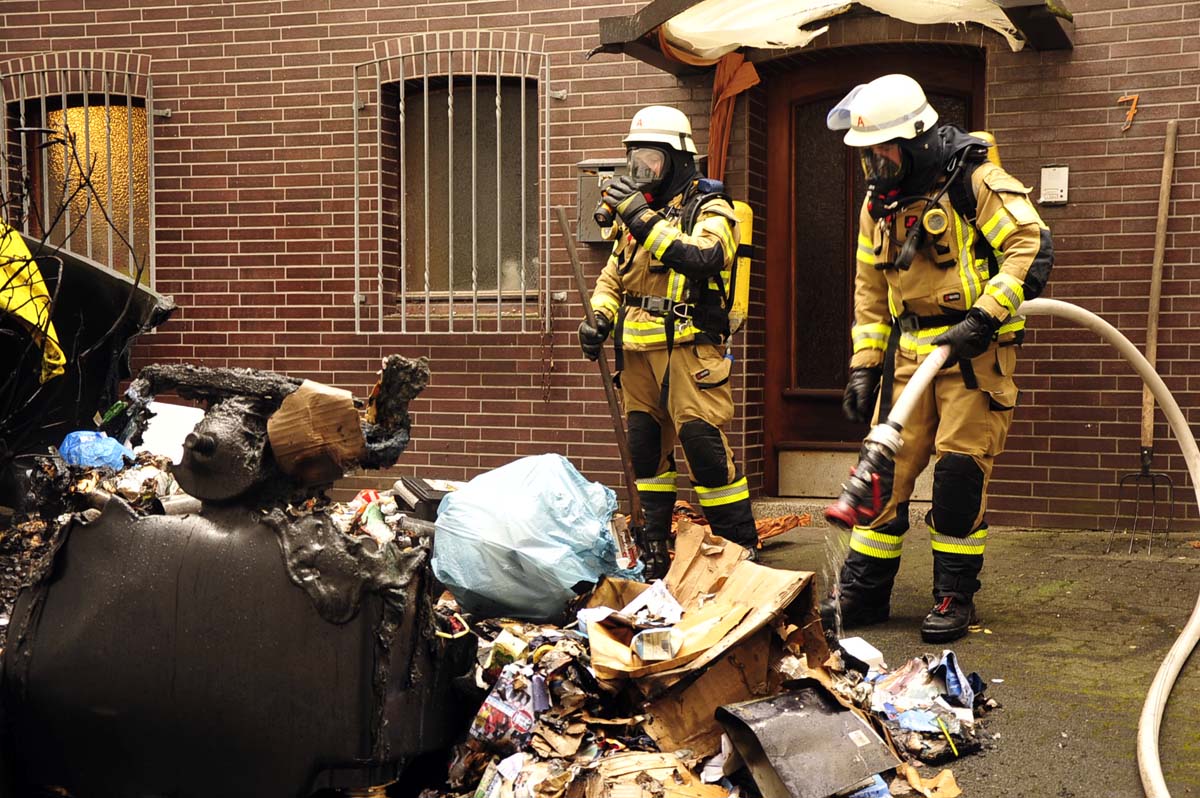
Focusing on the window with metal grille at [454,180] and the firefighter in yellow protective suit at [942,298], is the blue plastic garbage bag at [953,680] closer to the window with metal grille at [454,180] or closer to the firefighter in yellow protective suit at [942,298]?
the firefighter in yellow protective suit at [942,298]

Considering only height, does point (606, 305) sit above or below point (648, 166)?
below

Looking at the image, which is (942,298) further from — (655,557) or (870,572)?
(655,557)

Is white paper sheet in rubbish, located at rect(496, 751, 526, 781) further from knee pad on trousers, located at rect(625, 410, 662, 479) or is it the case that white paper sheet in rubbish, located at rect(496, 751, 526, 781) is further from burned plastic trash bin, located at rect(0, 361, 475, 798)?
knee pad on trousers, located at rect(625, 410, 662, 479)

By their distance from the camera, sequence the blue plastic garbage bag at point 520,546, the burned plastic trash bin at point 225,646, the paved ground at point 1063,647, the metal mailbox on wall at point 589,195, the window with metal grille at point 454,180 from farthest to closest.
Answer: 1. the window with metal grille at point 454,180
2. the metal mailbox on wall at point 589,195
3. the blue plastic garbage bag at point 520,546
4. the paved ground at point 1063,647
5. the burned plastic trash bin at point 225,646

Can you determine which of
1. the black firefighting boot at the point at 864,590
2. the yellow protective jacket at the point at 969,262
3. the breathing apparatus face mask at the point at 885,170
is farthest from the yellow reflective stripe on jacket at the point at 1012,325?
the black firefighting boot at the point at 864,590

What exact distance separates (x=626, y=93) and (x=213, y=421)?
16.4 feet

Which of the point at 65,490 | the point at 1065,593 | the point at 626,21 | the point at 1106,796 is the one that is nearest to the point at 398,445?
the point at 65,490

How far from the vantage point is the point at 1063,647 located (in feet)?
16.6

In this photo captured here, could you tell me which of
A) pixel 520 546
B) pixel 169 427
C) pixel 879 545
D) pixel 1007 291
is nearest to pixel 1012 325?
pixel 1007 291

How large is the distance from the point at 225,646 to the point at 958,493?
310 centimetres

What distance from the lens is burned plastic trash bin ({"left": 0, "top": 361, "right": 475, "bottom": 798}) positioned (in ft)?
10.8

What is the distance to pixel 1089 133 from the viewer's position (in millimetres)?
6945

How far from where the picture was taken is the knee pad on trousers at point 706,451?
600cm

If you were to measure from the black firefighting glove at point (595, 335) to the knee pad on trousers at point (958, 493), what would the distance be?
69.9 inches
